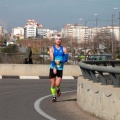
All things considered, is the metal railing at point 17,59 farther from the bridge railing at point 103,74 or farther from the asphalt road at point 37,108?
the bridge railing at point 103,74

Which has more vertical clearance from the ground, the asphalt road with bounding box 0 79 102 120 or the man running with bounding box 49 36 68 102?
the man running with bounding box 49 36 68 102

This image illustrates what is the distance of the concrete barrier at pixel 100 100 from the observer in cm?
877

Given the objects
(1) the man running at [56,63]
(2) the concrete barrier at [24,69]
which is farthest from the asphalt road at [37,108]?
(2) the concrete barrier at [24,69]

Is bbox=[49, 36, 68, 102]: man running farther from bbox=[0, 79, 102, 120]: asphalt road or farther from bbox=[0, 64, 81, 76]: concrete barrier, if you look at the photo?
bbox=[0, 64, 81, 76]: concrete barrier

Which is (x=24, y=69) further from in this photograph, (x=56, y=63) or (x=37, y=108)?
(x=37, y=108)

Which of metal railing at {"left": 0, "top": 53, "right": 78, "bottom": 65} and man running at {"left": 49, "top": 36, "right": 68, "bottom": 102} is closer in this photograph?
man running at {"left": 49, "top": 36, "right": 68, "bottom": 102}

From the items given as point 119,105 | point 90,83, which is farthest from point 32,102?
point 119,105

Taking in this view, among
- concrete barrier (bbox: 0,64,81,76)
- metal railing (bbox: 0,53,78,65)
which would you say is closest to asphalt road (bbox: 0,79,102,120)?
concrete barrier (bbox: 0,64,81,76)

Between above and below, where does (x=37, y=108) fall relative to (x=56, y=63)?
below

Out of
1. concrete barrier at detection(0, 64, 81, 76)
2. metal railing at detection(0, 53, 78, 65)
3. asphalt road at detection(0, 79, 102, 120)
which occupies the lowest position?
asphalt road at detection(0, 79, 102, 120)

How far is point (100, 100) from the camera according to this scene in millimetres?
9523

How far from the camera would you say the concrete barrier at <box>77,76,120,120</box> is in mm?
8766

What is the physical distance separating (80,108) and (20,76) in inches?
565

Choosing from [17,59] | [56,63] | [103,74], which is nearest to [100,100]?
[103,74]
